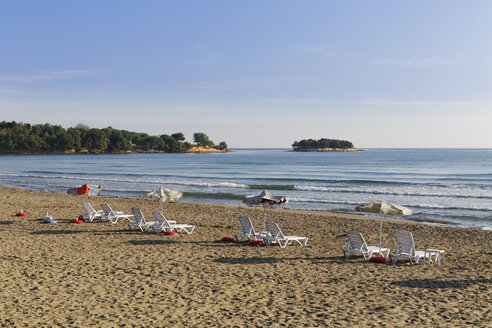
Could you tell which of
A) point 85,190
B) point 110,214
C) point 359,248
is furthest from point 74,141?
point 359,248

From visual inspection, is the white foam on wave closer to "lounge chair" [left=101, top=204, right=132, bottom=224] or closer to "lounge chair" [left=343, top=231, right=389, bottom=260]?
"lounge chair" [left=101, top=204, right=132, bottom=224]

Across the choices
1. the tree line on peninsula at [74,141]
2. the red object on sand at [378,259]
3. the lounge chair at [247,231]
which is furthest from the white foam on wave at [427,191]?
the tree line on peninsula at [74,141]

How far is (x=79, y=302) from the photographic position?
7.27 meters

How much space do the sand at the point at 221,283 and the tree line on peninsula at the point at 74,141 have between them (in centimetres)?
13421

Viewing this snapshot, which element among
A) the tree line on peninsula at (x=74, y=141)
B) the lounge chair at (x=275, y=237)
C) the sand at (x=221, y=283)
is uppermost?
the tree line on peninsula at (x=74, y=141)

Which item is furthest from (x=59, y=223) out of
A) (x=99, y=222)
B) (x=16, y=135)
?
(x=16, y=135)

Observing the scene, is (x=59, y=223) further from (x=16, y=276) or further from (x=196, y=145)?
(x=196, y=145)

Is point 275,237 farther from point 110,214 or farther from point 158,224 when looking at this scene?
point 110,214

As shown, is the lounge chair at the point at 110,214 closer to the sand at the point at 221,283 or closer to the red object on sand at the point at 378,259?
the sand at the point at 221,283

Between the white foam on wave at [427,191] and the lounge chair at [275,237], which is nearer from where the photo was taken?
the lounge chair at [275,237]

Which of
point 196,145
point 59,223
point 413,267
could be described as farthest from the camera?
point 196,145

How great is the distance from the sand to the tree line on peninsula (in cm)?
13421

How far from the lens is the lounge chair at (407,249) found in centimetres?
Answer: 1064

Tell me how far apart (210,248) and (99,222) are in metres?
6.65
